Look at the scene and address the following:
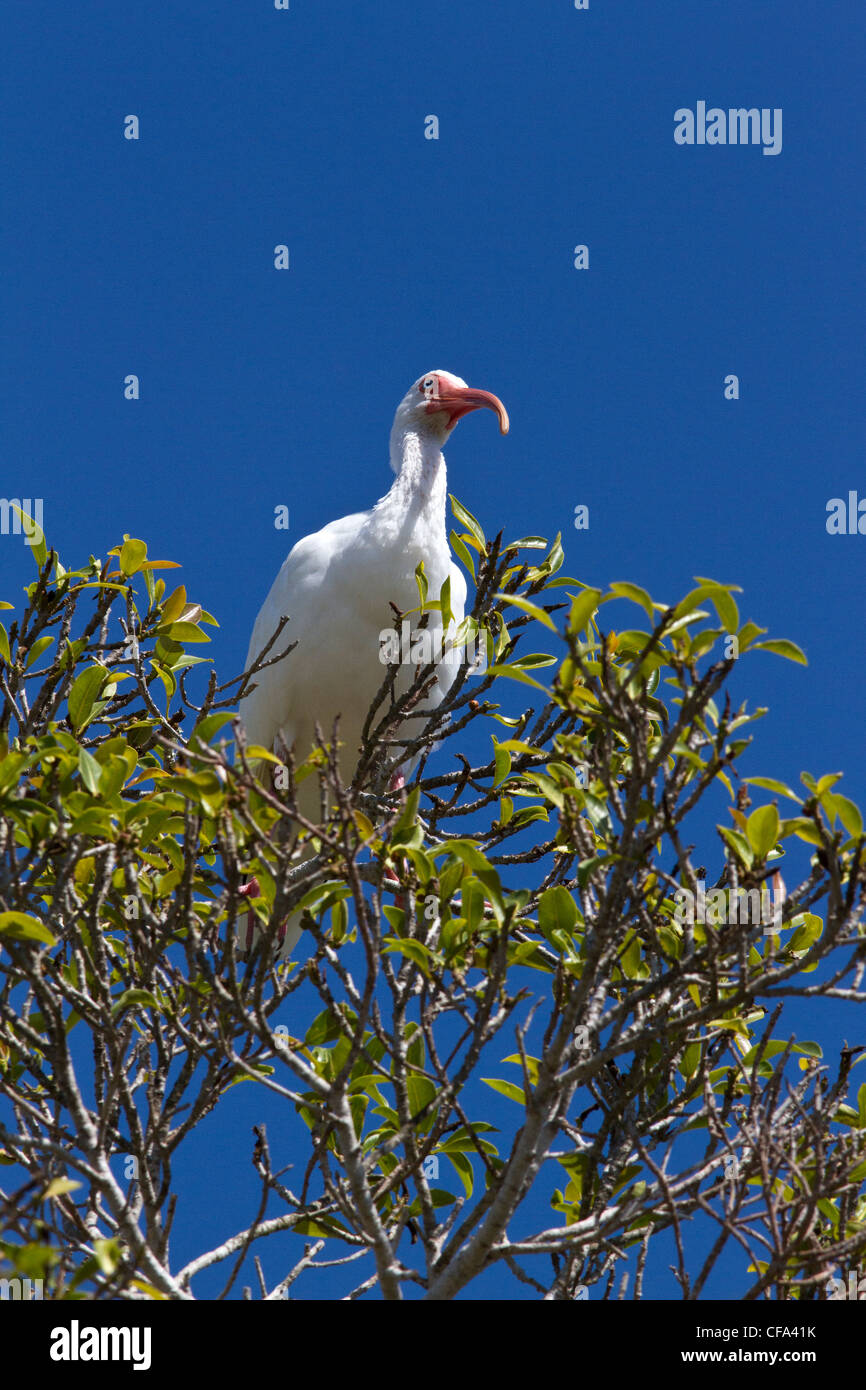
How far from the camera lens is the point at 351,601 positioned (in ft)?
19.9

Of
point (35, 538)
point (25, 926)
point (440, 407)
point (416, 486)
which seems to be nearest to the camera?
point (25, 926)

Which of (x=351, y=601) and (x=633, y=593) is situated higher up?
(x=351, y=601)

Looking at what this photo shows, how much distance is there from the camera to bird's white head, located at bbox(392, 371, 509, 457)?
6680 millimetres

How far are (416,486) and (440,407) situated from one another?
1.74 ft

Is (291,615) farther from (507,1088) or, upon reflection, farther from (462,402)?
(507,1088)

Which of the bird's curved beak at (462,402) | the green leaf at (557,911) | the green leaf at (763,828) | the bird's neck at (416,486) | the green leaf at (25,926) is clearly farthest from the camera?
the bird's curved beak at (462,402)

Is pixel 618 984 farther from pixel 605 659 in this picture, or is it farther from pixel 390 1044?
pixel 605 659

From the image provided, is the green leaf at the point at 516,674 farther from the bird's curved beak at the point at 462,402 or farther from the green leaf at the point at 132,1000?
the bird's curved beak at the point at 462,402

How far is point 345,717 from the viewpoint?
6.42m

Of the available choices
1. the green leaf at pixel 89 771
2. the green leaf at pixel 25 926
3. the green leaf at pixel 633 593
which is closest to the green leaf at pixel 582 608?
the green leaf at pixel 633 593

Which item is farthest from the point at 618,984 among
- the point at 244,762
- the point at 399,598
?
the point at 399,598

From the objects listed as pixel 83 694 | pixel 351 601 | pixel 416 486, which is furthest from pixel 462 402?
pixel 83 694

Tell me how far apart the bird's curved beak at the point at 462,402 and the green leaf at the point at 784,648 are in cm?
367

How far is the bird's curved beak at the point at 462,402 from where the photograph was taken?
262 inches
